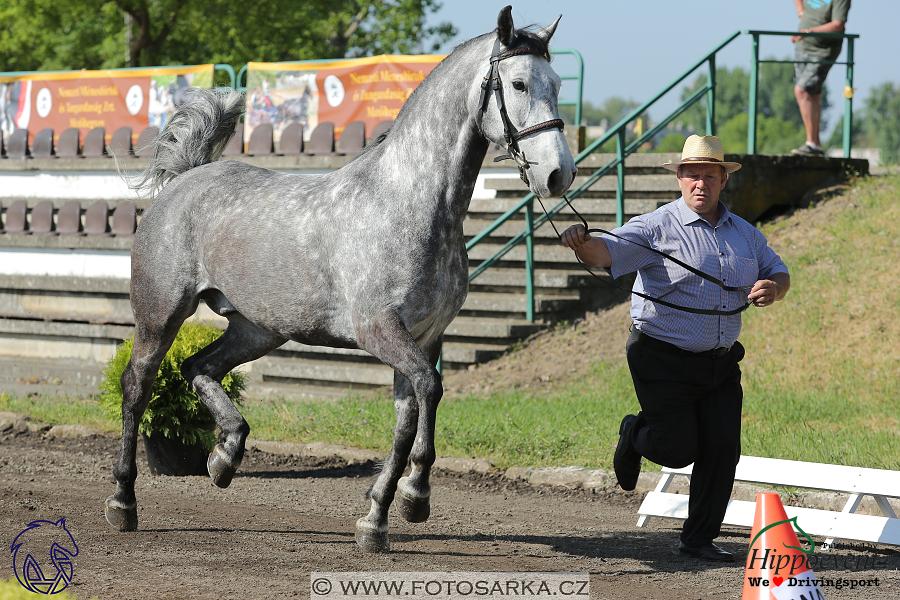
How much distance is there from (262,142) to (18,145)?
5390 mm

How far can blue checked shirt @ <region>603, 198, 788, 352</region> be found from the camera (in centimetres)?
476

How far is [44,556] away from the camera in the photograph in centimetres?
454

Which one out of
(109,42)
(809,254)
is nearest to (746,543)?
(809,254)

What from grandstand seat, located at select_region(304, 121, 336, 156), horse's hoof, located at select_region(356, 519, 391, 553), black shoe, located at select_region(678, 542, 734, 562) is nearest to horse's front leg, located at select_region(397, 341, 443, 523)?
horse's hoof, located at select_region(356, 519, 391, 553)

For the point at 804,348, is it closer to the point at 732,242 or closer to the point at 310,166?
the point at 732,242

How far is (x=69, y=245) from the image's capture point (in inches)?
590

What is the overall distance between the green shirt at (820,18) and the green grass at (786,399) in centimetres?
207

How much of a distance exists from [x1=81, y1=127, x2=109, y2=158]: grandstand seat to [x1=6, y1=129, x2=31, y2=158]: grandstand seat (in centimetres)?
151

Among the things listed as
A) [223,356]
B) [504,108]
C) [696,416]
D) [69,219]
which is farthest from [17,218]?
[696,416]

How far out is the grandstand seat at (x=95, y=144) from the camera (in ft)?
52.7

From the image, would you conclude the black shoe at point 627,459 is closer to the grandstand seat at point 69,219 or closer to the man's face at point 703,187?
the man's face at point 703,187

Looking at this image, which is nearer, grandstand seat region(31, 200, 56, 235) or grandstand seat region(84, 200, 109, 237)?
grandstand seat region(84, 200, 109, 237)

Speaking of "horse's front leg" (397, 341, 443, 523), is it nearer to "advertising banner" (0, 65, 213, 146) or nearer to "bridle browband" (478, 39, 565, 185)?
"bridle browband" (478, 39, 565, 185)

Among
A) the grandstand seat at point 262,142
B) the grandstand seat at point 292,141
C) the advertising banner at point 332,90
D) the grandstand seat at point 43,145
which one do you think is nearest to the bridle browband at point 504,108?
the advertising banner at point 332,90
